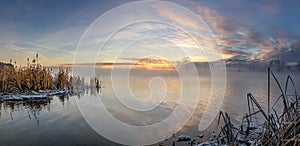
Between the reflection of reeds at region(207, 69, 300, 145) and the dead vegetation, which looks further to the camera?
the dead vegetation

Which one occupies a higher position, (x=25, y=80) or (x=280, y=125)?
(x=280, y=125)

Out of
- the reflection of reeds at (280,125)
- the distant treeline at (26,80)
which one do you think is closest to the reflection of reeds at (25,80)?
the distant treeline at (26,80)

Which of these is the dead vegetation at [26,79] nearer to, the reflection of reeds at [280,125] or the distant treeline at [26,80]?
the distant treeline at [26,80]

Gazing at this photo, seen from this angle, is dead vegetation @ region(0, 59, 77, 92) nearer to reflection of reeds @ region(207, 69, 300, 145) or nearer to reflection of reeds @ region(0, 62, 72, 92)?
reflection of reeds @ region(0, 62, 72, 92)

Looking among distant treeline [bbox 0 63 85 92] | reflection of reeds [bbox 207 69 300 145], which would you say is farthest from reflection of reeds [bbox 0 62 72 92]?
reflection of reeds [bbox 207 69 300 145]

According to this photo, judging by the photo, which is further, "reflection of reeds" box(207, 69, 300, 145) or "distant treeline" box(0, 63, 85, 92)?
"distant treeline" box(0, 63, 85, 92)

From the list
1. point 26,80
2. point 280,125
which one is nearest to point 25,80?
point 26,80

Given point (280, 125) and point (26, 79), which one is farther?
point (26, 79)

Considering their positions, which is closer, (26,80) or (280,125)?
(280,125)

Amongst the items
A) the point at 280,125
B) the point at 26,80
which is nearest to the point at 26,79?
the point at 26,80

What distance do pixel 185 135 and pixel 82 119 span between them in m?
5.87

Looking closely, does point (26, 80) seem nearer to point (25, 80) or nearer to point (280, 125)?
point (25, 80)

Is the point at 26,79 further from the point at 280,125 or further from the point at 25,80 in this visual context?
the point at 280,125

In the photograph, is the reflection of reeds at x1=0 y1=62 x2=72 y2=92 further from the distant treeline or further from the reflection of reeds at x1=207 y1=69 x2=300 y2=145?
the reflection of reeds at x1=207 y1=69 x2=300 y2=145
